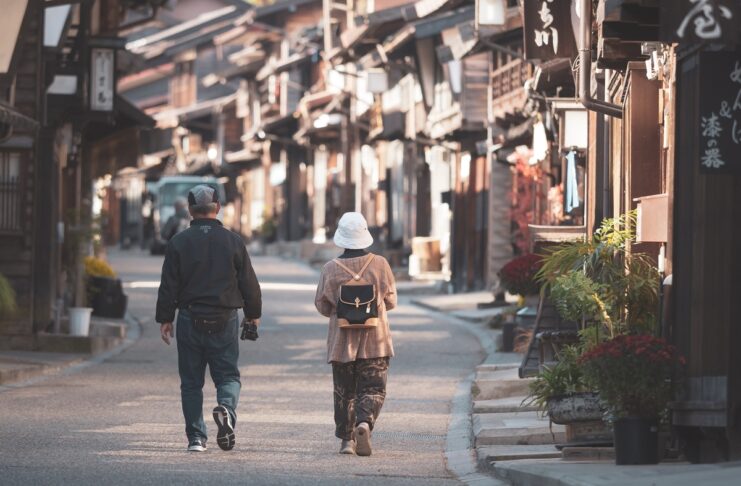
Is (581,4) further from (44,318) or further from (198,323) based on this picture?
(44,318)

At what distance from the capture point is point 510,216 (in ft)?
102

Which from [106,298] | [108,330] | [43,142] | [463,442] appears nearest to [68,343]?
[43,142]

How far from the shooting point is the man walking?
12094 millimetres

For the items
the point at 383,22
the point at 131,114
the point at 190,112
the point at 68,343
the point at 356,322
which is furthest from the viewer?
the point at 190,112

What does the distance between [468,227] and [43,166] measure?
16.2 m

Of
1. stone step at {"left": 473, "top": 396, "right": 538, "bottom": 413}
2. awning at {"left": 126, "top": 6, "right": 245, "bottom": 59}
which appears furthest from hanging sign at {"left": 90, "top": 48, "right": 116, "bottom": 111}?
awning at {"left": 126, "top": 6, "right": 245, "bottom": 59}

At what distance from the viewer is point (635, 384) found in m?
10.1

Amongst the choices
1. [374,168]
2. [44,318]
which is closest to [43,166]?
[44,318]

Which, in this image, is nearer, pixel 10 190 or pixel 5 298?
pixel 5 298

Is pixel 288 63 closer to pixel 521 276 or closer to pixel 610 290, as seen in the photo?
pixel 521 276

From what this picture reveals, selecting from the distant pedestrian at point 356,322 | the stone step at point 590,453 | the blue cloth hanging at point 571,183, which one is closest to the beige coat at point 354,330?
the distant pedestrian at point 356,322

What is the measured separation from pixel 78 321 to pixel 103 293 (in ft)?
14.9

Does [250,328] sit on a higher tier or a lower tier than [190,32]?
lower

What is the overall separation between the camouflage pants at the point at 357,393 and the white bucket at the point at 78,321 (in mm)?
11687
